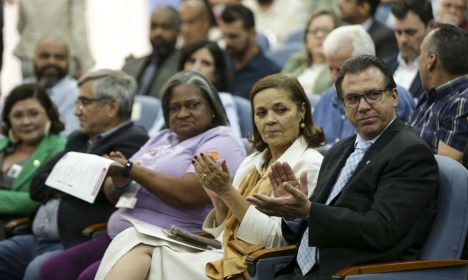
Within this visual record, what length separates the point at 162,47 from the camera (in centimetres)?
742

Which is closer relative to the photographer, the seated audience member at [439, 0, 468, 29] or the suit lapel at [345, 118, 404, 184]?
the suit lapel at [345, 118, 404, 184]

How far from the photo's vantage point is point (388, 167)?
355 cm

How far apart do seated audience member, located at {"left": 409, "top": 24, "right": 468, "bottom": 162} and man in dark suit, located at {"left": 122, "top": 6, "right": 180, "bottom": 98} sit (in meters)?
3.18

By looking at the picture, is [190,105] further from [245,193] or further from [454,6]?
[454,6]

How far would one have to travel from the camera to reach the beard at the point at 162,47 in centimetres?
741

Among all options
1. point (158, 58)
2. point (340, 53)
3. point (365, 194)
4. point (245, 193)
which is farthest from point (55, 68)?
point (365, 194)

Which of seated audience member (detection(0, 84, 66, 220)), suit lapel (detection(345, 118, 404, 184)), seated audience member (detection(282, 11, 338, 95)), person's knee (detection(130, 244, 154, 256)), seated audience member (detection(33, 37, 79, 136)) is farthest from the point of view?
seated audience member (detection(33, 37, 79, 136))

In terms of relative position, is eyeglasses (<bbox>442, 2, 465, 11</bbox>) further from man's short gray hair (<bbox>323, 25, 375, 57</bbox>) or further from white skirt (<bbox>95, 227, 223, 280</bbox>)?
white skirt (<bbox>95, 227, 223, 280</bbox>)

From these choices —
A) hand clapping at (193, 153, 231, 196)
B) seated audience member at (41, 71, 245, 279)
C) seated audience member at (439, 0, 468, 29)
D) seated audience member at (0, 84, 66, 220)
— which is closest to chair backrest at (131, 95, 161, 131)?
seated audience member at (0, 84, 66, 220)

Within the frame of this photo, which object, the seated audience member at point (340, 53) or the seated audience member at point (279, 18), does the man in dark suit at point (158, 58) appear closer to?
the seated audience member at point (279, 18)

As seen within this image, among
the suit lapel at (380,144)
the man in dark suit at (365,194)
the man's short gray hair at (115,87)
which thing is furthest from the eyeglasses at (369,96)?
the man's short gray hair at (115,87)

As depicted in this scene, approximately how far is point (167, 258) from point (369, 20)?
301cm

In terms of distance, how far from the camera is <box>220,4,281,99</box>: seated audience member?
22.5 feet

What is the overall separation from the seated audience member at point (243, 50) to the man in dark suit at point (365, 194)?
299 cm
